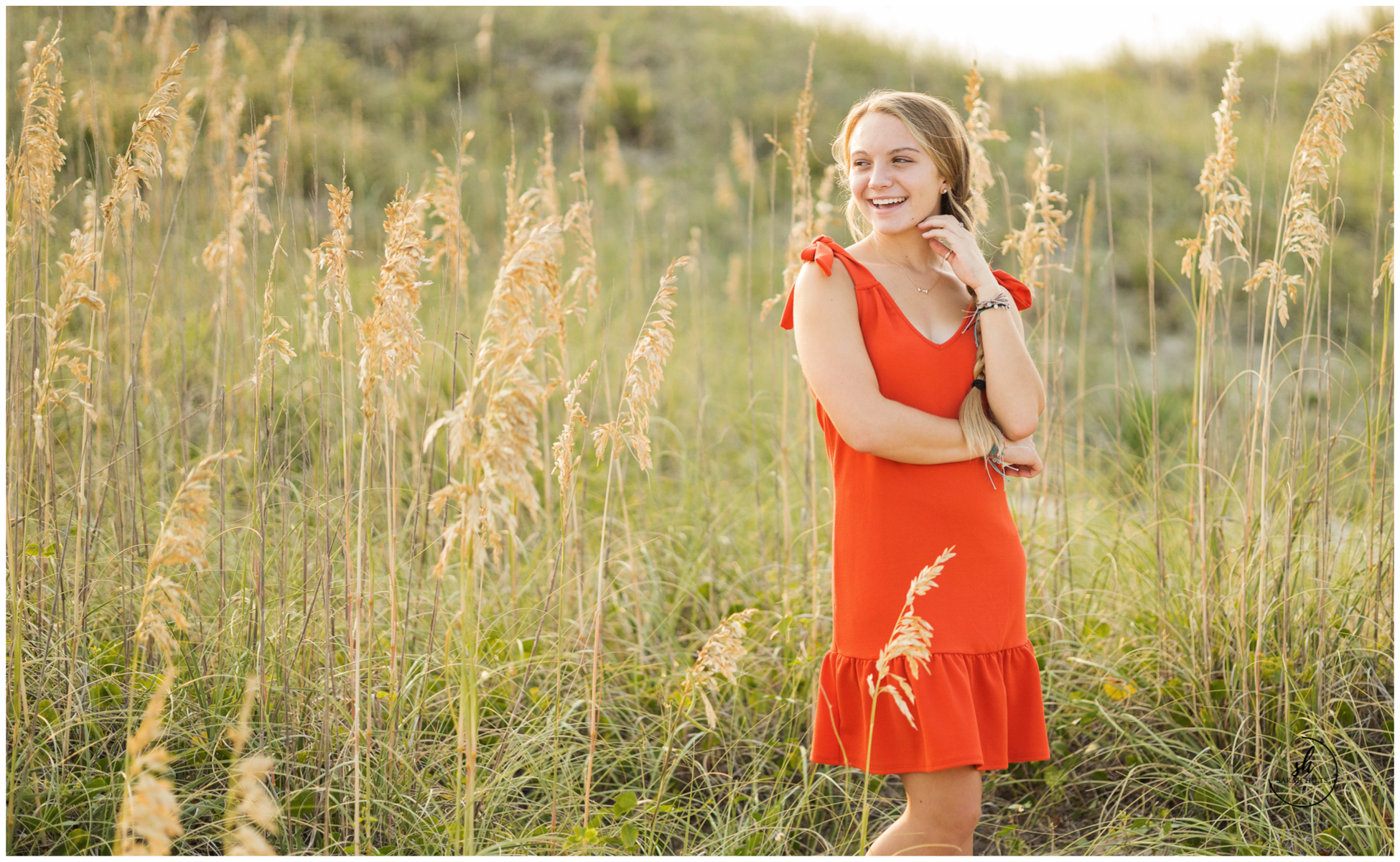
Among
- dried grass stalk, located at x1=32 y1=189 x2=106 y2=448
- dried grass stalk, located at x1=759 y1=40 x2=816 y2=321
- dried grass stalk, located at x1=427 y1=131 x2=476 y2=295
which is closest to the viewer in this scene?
dried grass stalk, located at x1=32 y1=189 x2=106 y2=448

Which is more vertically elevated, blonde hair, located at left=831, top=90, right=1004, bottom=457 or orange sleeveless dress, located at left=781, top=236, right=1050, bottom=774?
blonde hair, located at left=831, top=90, right=1004, bottom=457

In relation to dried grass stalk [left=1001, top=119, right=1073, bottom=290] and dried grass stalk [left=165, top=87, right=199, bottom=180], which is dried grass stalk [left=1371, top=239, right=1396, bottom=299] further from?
dried grass stalk [left=165, top=87, right=199, bottom=180]

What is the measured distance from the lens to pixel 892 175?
1.98 meters

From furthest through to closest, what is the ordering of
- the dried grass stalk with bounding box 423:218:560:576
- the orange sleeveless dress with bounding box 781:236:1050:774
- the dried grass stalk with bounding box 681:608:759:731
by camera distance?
the orange sleeveless dress with bounding box 781:236:1050:774, the dried grass stalk with bounding box 681:608:759:731, the dried grass stalk with bounding box 423:218:560:576

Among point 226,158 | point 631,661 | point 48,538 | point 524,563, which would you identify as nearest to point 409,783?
point 631,661

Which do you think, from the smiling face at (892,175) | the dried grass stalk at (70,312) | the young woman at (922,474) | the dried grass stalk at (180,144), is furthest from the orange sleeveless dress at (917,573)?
the dried grass stalk at (180,144)

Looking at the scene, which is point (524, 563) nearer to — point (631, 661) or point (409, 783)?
point (631, 661)

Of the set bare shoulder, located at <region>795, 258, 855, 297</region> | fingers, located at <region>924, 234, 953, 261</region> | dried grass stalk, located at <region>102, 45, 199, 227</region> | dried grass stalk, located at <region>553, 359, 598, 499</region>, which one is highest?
dried grass stalk, located at <region>102, 45, 199, 227</region>

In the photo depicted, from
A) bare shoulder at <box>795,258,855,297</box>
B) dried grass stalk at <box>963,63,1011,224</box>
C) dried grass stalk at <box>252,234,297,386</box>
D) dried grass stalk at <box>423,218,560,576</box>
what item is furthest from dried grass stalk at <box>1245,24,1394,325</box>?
dried grass stalk at <box>252,234,297,386</box>

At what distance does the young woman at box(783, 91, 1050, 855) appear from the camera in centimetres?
182

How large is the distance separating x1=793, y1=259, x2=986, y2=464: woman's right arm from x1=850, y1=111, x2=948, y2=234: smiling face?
184mm

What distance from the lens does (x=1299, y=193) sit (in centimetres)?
242

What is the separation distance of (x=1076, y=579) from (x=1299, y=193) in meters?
1.39

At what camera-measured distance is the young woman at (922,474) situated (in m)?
1.82
